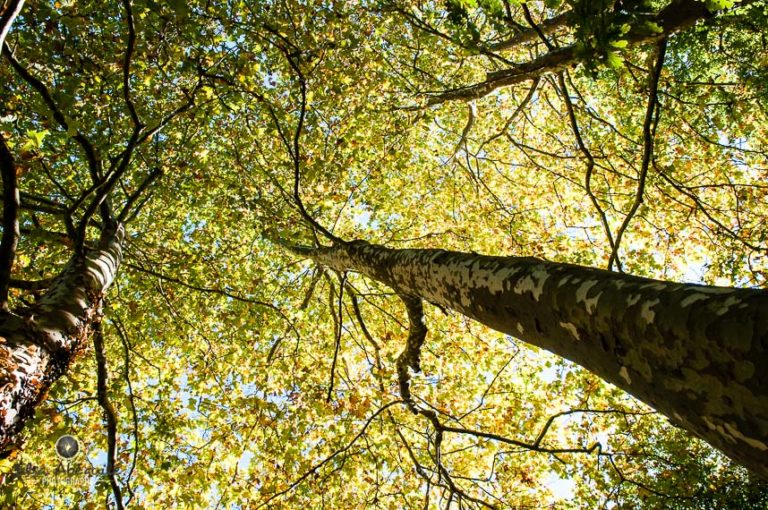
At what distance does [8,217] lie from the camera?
227 cm

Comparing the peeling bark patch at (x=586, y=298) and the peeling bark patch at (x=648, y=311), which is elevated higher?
the peeling bark patch at (x=586, y=298)

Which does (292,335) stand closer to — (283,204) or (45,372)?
(283,204)

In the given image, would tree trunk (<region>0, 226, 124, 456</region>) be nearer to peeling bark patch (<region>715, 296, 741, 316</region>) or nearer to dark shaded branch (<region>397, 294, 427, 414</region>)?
dark shaded branch (<region>397, 294, 427, 414</region>)

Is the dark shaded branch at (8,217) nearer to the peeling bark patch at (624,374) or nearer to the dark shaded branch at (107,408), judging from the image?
the dark shaded branch at (107,408)

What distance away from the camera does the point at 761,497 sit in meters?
7.64

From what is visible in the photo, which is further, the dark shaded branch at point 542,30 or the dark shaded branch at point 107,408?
the dark shaded branch at point 542,30

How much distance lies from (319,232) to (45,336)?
5350mm

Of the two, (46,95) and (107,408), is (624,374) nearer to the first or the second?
(46,95)

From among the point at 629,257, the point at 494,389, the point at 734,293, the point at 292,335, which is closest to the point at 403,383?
the point at 494,389

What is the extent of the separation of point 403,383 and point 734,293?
4.46 m

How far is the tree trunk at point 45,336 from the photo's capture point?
2.27 meters

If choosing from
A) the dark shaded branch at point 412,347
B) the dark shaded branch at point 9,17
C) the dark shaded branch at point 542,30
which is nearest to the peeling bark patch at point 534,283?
the dark shaded branch at point 9,17

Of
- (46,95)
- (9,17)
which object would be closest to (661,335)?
(9,17)

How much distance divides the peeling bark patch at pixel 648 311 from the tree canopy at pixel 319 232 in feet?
1.92
